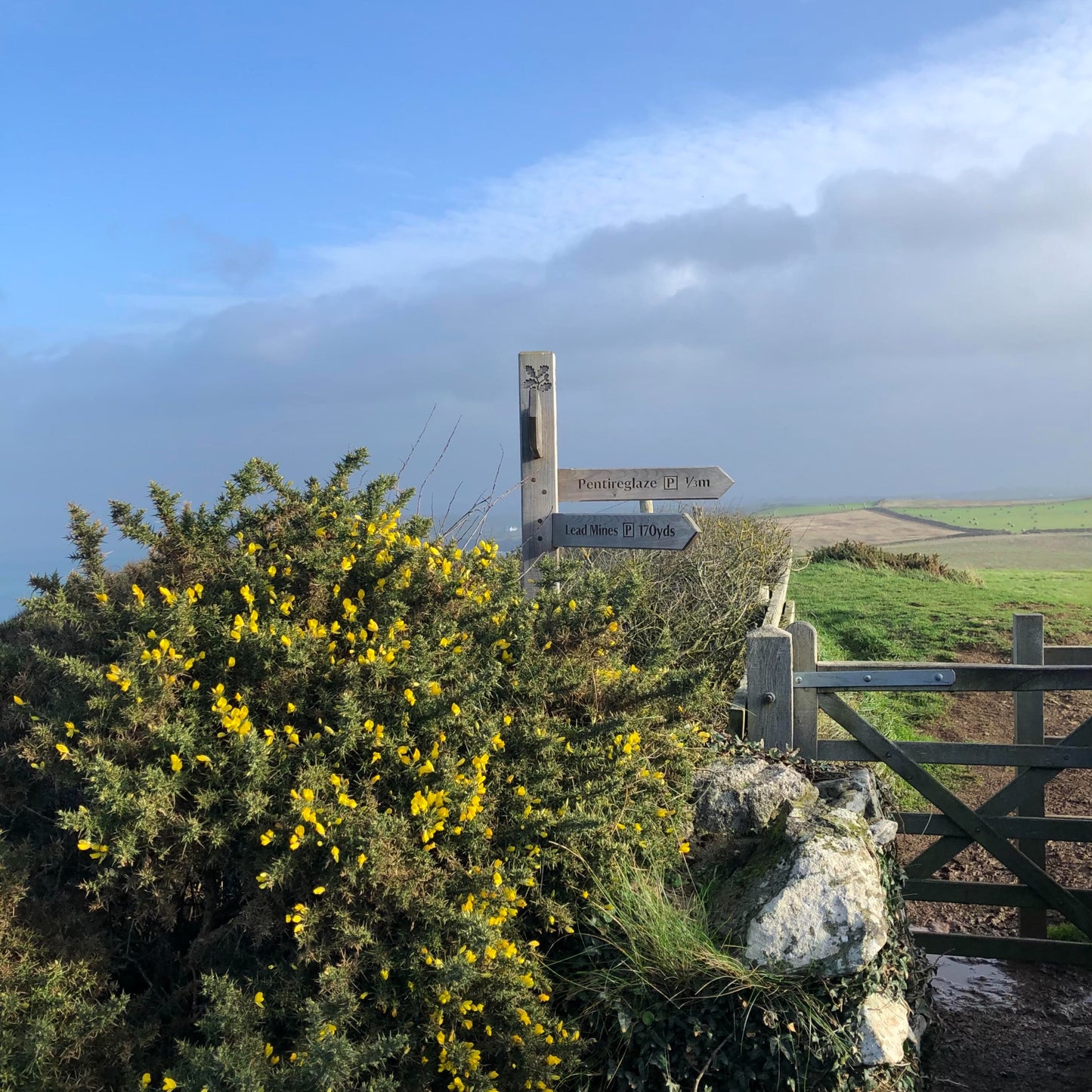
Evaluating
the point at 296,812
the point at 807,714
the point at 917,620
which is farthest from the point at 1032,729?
the point at 917,620

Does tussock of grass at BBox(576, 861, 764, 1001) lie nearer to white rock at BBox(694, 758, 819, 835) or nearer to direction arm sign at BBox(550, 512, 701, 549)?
white rock at BBox(694, 758, 819, 835)

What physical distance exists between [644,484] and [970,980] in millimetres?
4411

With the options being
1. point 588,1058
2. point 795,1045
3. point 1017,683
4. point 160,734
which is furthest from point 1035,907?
point 160,734

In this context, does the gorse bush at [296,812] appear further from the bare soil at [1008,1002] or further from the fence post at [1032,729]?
the fence post at [1032,729]

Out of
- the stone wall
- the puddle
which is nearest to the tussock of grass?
the stone wall

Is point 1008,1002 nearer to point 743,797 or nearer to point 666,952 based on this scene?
point 743,797

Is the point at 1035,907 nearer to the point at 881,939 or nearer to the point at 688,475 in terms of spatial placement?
the point at 881,939

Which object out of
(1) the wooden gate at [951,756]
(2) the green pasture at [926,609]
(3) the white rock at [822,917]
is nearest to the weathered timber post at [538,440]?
(1) the wooden gate at [951,756]

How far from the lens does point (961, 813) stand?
18.0ft

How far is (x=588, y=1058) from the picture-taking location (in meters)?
3.55

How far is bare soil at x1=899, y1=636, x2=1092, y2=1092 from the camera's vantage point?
4.91m

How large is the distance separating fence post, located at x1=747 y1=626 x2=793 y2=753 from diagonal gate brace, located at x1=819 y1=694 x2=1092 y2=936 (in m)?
0.22

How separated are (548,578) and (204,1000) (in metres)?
2.74

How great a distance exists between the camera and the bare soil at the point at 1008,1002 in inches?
193
